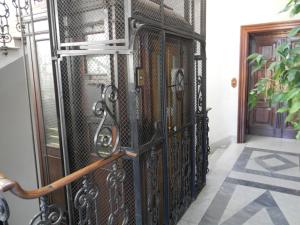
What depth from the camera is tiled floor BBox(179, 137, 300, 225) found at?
237 centimetres

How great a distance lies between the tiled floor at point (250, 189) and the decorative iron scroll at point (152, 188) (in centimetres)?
52

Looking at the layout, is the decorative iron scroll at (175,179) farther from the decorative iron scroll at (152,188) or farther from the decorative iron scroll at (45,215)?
the decorative iron scroll at (45,215)

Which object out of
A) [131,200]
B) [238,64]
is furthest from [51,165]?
[238,64]

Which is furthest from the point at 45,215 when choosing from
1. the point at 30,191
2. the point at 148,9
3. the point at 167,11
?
the point at 167,11

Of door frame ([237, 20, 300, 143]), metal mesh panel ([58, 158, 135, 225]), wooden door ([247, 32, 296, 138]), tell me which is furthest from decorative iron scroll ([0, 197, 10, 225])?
wooden door ([247, 32, 296, 138])

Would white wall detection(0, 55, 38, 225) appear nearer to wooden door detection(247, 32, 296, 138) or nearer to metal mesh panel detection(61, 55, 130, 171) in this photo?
metal mesh panel detection(61, 55, 130, 171)

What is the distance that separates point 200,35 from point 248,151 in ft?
8.02

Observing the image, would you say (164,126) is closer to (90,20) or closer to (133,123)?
(133,123)

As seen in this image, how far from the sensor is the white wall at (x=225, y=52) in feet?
13.8

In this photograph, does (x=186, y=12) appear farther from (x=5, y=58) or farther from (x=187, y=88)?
(x=5, y=58)

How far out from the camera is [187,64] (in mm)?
2467

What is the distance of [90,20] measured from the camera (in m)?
1.87

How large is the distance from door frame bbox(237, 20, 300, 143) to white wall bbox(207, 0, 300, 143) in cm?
9

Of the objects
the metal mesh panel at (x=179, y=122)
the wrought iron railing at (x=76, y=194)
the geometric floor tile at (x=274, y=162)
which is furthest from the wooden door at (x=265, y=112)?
the wrought iron railing at (x=76, y=194)
